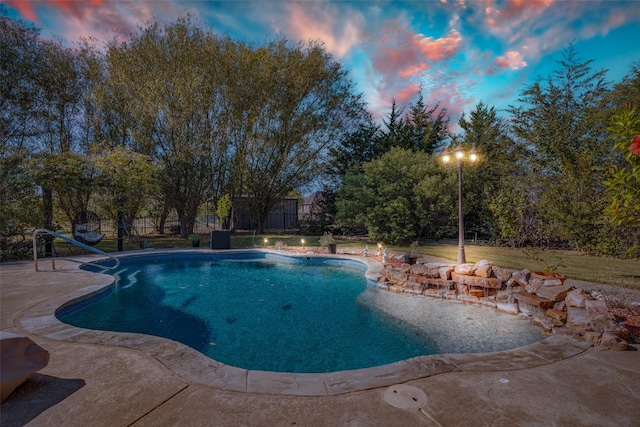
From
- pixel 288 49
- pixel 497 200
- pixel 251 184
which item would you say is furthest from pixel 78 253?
pixel 497 200

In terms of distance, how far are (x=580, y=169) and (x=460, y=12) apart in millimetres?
7462

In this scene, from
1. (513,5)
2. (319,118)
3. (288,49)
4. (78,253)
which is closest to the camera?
(513,5)

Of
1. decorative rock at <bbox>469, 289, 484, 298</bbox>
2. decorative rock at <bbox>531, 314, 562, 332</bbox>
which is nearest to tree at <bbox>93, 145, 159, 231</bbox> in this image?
decorative rock at <bbox>469, 289, 484, 298</bbox>

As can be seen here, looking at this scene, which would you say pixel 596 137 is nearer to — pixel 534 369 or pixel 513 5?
pixel 513 5

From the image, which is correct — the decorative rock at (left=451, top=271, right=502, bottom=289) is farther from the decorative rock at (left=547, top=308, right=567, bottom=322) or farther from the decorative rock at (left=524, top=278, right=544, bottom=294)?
the decorative rock at (left=547, top=308, right=567, bottom=322)

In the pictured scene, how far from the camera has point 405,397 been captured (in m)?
2.30

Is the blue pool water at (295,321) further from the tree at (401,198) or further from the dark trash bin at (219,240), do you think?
the tree at (401,198)

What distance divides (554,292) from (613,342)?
5.49 ft

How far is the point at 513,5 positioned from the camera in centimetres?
778

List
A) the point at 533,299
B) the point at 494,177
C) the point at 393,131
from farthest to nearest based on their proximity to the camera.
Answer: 1. the point at 393,131
2. the point at 494,177
3. the point at 533,299

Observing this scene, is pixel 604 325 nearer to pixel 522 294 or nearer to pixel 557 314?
pixel 557 314

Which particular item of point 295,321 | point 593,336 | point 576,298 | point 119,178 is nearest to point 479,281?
point 576,298

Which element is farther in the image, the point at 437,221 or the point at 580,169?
the point at 437,221

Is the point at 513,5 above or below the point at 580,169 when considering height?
above
